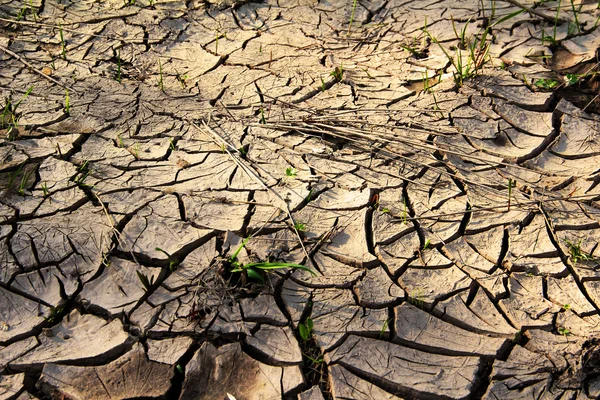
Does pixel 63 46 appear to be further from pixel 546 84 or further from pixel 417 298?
pixel 546 84

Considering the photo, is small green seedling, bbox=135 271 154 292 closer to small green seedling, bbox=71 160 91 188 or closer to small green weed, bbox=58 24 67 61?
small green seedling, bbox=71 160 91 188

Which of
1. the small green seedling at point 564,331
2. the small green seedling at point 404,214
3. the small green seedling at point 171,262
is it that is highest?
the small green seedling at point 564,331

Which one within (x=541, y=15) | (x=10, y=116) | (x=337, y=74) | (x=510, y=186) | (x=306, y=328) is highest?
(x=541, y=15)

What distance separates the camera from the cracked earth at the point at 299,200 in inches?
90.8

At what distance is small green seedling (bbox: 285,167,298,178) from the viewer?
2.98m

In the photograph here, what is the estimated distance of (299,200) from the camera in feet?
9.46

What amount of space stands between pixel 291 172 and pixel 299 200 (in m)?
0.20

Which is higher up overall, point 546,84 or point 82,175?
point 546,84

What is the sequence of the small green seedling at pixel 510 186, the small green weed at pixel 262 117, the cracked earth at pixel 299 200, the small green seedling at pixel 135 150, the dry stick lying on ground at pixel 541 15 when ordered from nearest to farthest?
the cracked earth at pixel 299 200 → the small green seedling at pixel 510 186 → the small green seedling at pixel 135 150 → the small green weed at pixel 262 117 → the dry stick lying on ground at pixel 541 15

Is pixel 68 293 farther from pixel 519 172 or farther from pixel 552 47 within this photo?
pixel 552 47

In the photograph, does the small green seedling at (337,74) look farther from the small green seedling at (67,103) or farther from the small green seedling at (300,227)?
the small green seedling at (67,103)

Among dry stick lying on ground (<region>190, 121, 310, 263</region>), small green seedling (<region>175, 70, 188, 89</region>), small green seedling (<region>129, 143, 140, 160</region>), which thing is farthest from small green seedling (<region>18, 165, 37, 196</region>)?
small green seedling (<region>175, 70, 188, 89</region>)

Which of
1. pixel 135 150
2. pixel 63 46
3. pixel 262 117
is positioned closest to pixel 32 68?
pixel 63 46

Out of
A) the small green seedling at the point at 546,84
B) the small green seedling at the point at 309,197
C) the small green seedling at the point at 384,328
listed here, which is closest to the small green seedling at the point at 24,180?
the small green seedling at the point at 309,197
